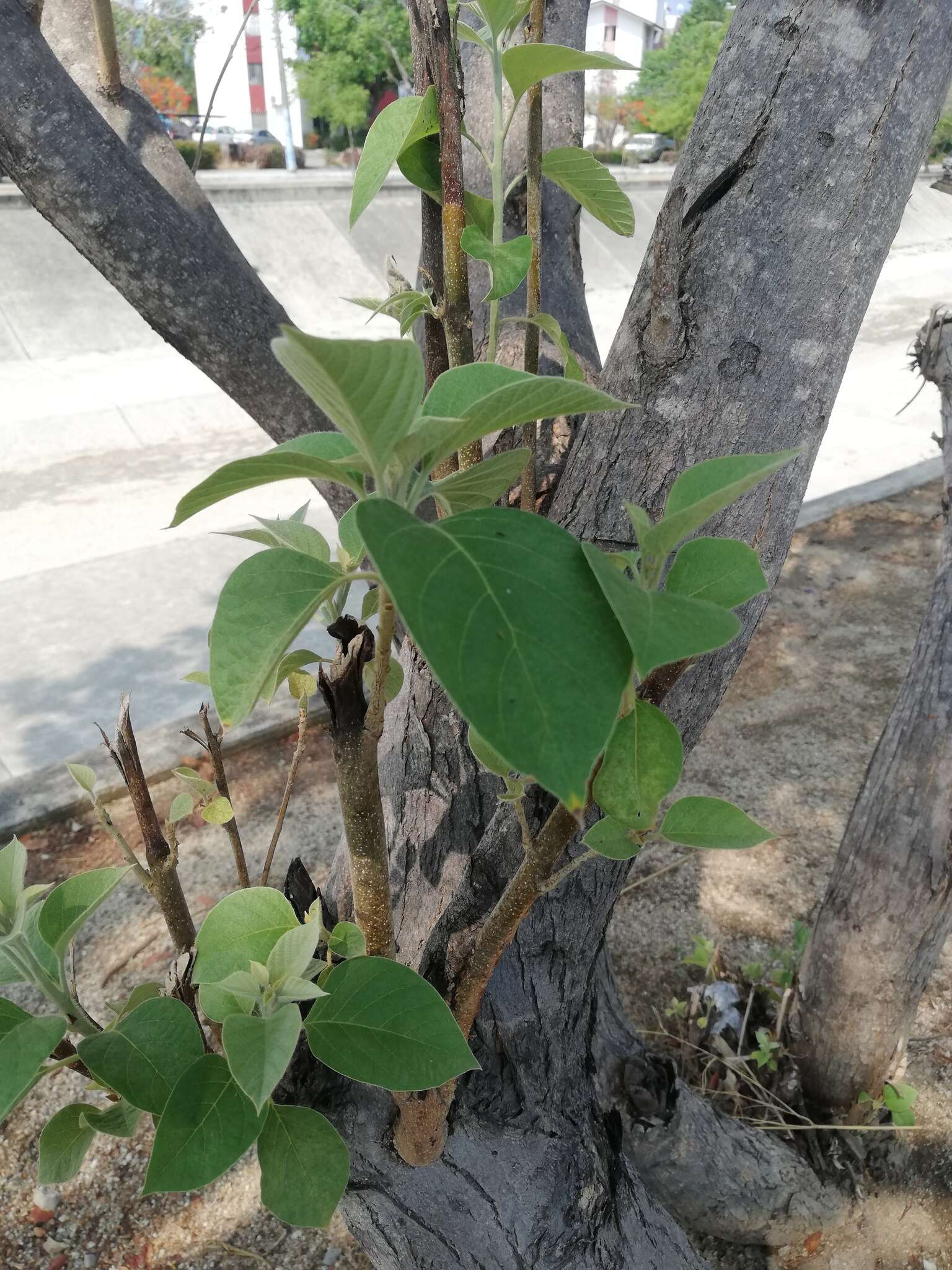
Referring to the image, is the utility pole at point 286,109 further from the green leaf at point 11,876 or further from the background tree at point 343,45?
the green leaf at point 11,876

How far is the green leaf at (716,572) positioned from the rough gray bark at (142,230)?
0.84 meters

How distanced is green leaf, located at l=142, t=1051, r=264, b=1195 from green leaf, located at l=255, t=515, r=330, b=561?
1.12 ft

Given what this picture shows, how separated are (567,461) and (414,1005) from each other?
1.82ft

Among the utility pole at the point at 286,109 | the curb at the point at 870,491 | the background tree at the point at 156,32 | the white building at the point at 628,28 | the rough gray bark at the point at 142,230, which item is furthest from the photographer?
the white building at the point at 628,28

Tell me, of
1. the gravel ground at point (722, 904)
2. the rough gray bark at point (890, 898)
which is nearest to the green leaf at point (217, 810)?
A: the gravel ground at point (722, 904)

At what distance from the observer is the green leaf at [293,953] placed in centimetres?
58

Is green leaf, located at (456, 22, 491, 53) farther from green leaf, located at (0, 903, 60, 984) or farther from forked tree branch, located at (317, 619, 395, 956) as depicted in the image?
green leaf, located at (0, 903, 60, 984)

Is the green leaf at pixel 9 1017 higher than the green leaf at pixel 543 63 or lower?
lower

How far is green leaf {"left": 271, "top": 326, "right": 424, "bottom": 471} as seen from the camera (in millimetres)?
333

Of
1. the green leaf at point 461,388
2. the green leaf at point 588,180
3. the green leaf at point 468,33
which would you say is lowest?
the green leaf at point 461,388

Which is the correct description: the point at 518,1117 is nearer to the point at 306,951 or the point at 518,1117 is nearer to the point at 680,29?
the point at 306,951

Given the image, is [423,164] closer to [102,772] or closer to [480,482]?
[480,482]

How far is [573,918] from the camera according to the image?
98 cm

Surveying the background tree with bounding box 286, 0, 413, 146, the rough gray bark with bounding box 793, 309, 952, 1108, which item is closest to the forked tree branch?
the rough gray bark with bounding box 793, 309, 952, 1108
